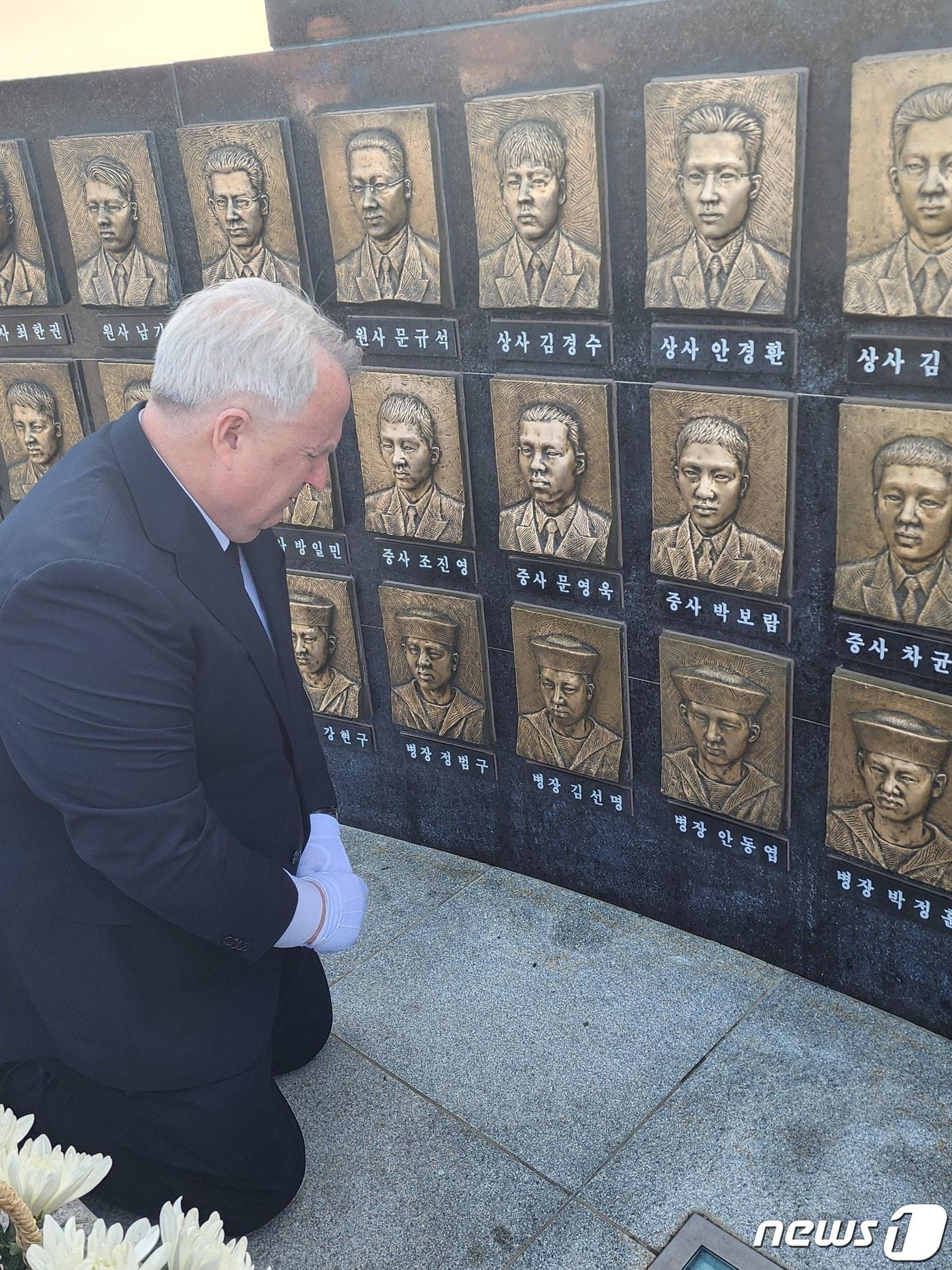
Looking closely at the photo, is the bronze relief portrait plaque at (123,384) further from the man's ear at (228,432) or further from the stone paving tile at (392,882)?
the man's ear at (228,432)

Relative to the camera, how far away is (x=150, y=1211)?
3.83 meters

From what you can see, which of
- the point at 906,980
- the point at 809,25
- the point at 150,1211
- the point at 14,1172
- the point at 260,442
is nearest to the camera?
the point at 14,1172

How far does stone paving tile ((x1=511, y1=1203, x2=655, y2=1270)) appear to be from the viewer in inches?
146

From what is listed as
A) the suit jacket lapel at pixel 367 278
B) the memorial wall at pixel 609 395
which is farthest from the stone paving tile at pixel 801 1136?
the suit jacket lapel at pixel 367 278

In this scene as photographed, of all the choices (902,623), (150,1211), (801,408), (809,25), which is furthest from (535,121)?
(150,1211)

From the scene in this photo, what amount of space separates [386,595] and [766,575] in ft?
6.38

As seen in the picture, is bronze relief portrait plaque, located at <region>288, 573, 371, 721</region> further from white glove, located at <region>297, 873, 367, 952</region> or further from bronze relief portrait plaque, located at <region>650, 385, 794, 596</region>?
bronze relief portrait plaque, located at <region>650, 385, 794, 596</region>

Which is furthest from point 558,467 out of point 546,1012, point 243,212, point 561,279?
point 546,1012

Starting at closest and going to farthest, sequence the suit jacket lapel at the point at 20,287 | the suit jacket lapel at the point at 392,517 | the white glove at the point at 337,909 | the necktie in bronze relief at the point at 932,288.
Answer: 1. the necktie in bronze relief at the point at 932,288
2. the white glove at the point at 337,909
3. the suit jacket lapel at the point at 392,517
4. the suit jacket lapel at the point at 20,287

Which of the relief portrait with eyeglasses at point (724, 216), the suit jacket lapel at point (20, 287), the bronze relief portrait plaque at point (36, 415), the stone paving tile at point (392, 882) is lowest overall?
the stone paving tile at point (392, 882)

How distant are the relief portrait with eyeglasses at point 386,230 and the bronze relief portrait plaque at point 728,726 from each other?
5.74 feet

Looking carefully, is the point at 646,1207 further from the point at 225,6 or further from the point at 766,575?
the point at 225,6

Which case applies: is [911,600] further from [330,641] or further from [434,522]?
[330,641]

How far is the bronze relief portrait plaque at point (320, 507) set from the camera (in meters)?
5.50
